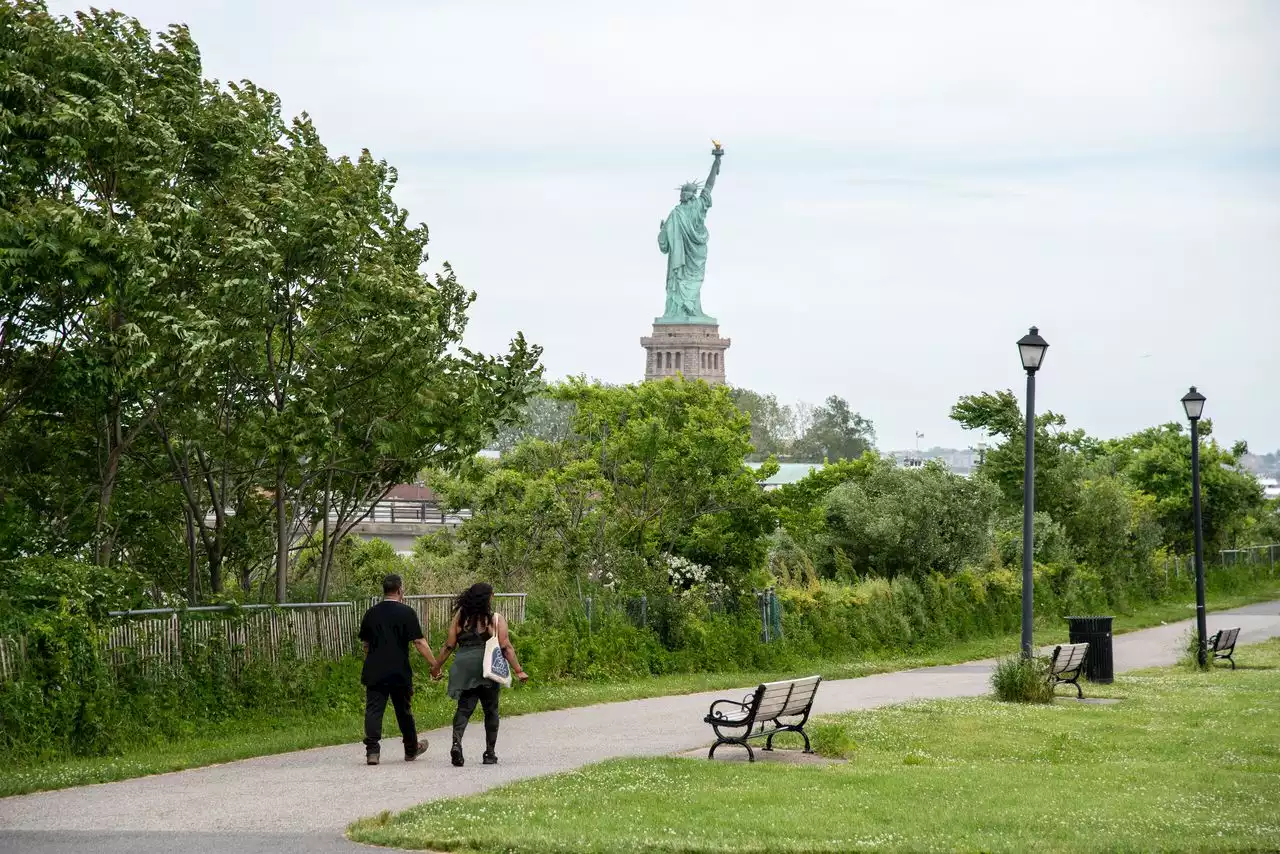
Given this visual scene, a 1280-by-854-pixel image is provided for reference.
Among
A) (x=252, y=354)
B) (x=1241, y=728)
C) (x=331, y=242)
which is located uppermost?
(x=331, y=242)

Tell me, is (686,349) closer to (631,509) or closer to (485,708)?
(631,509)

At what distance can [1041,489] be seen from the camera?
43812 mm

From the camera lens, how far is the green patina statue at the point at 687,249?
118m

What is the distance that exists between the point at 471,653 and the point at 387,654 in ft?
2.39

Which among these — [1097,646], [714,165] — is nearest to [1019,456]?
[1097,646]

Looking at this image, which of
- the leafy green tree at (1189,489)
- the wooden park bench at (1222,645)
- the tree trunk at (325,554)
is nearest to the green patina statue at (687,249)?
the leafy green tree at (1189,489)

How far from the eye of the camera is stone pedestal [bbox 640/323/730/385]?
12519 centimetres

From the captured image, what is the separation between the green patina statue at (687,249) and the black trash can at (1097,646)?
95691mm

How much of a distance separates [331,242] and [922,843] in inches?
419

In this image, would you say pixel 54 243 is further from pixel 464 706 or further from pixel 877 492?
pixel 877 492

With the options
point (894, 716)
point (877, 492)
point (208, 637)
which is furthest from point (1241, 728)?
point (877, 492)

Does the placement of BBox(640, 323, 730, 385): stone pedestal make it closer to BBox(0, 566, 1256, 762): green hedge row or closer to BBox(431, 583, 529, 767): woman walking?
BBox(0, 566, 1256, 762): green hedge row

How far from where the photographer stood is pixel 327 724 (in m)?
17.3

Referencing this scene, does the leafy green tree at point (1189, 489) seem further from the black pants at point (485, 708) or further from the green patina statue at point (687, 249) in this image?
the green patina statue at point (687, 249)
